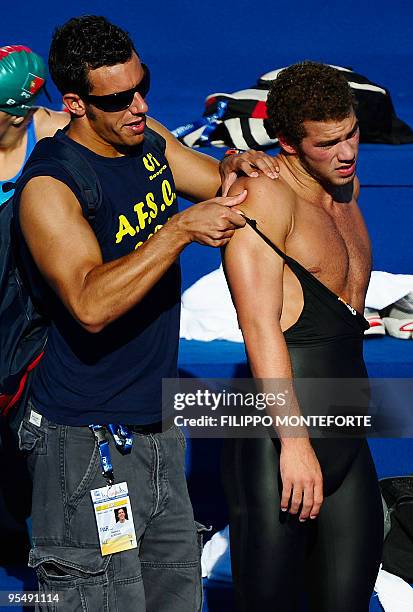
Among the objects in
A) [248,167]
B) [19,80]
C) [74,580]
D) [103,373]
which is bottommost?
[74,580]

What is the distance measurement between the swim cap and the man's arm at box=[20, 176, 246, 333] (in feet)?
4.12

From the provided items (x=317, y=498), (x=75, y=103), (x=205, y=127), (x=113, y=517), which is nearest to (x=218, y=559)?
(x=317, y=498)

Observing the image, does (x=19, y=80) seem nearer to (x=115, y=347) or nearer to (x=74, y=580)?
(x=115, y=347)

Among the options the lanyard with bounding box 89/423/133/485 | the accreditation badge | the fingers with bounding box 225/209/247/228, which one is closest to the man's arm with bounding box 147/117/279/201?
the fingers with bounding box 225/209/247/228

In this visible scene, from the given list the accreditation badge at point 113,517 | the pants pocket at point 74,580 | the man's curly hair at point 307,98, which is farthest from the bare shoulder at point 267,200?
the pants pocket at point 74,580

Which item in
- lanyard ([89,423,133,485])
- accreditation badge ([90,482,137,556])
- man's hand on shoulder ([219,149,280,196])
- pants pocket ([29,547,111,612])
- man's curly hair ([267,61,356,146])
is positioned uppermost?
man's curly hair ([267,61,356,146])

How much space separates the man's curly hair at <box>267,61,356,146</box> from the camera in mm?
2342

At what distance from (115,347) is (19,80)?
137cm

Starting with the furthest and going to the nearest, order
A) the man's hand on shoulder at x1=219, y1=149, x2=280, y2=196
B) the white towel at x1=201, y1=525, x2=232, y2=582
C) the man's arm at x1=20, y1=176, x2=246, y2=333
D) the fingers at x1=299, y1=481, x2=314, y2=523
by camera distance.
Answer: the white towel at x1=201, y1=525, x2=232, y2=582 → the man's hand on shoulder at x1=219, y1=149, x2=280, y2=196 → the fingers at x1=299, y1=481, x2=314, y2=523 → the man's arm at x1=20, y1=176, x2=246, y2=333

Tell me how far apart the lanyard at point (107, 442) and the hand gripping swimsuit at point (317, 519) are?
0.33 meters

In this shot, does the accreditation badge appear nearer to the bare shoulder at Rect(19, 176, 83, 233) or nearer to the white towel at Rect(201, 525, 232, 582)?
the bare shoulder at Rect(19, 176, 83, 233)

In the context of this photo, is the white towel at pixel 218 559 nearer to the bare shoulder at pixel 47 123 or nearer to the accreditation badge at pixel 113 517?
the accreditation badge at pixel 113 517

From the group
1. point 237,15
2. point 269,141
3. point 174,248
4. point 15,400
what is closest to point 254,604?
point 15,400

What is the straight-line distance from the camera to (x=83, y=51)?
2.23 m
